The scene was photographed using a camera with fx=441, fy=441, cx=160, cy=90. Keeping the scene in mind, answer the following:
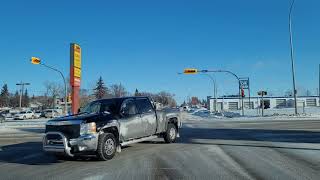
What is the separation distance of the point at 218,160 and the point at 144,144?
5.10m

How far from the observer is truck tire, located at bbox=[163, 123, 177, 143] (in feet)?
53.1

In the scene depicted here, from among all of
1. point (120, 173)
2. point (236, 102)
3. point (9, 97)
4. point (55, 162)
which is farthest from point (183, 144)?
point (9, 97)

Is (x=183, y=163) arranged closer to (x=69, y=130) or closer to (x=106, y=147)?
(x=106, y=147)

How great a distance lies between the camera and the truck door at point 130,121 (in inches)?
520

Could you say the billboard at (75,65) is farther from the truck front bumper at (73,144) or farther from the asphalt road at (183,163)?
the truck front bumper at (73,144)

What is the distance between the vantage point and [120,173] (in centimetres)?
991

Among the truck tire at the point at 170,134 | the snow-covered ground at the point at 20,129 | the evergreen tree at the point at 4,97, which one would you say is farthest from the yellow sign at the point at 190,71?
the evergreen tree at the point at 4,97

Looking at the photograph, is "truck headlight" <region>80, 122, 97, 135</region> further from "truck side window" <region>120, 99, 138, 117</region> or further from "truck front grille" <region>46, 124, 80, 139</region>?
"truck side window" <region>120, 99, 138, 117</region>

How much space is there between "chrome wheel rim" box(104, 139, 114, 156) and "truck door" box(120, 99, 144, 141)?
67 centimetres

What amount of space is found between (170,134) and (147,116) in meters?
2.07

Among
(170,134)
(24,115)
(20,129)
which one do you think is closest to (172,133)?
(170,134)

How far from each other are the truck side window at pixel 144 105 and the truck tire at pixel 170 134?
1.57 m

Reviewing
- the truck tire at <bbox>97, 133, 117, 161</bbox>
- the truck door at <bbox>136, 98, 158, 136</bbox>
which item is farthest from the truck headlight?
the truck door at <bbox>136, 98, 158, 136</bbox>

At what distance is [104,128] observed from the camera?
481 inches
